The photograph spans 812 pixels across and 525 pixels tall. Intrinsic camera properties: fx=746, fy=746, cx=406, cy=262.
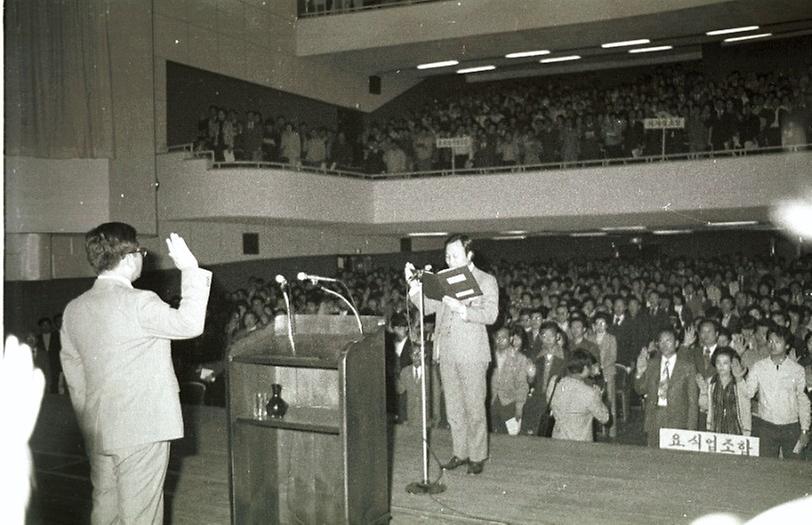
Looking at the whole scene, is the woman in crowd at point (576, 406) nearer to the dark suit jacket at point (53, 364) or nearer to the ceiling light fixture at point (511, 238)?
the dark suit jacket at point (53, 364)

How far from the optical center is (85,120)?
9172mm

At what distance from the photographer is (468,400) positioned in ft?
13.0

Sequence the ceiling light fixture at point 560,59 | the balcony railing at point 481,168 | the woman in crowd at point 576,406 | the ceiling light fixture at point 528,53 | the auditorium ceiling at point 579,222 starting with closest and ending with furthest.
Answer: the woman in crowd at point 576,406 < the balcony railing at point 481,168 < the auditorium ceiling at point 579,222 < the ceiling light fixture at point 528,53 < the ceiling light fixture at point 560,59

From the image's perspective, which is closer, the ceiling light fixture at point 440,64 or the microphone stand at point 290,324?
the microphone stand at point 290,324

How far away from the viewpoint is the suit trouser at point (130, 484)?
2.59 meters

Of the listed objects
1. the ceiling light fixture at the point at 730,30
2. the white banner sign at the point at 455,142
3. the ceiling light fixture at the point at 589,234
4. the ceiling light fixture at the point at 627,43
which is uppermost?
the ceiling light fixture at the point at 730,30

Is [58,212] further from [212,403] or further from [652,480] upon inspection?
[652,480]

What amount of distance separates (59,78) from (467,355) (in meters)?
6.96

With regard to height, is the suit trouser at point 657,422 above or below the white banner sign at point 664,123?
below

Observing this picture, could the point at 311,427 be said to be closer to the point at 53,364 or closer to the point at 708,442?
the point at 708,442

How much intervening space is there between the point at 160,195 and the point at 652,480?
27.6 ft

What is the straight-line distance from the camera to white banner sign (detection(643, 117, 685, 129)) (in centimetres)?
1045

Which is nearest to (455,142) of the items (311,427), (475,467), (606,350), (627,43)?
(627,43)

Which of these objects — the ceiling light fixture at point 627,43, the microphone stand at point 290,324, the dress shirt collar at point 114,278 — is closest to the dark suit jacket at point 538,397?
the microphone stand at point 290,324
